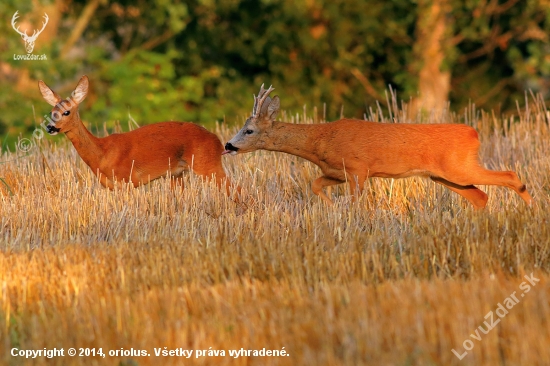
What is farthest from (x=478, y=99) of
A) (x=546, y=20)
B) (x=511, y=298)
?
(x=511, y=298)

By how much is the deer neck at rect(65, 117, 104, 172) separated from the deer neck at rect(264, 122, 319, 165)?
1.77 meters

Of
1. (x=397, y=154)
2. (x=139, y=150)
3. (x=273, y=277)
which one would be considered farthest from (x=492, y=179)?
(x=139, y=150)

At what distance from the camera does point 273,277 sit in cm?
640

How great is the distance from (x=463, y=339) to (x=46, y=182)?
21.0 feet

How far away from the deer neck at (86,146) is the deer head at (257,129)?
55.8 inches

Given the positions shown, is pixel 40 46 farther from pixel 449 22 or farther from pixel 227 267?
pixel 227 267

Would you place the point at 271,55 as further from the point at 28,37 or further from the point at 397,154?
the point at 397,154

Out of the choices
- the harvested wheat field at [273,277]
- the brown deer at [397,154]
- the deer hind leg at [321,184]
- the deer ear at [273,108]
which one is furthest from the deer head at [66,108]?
the deer hind leg at [321,184]

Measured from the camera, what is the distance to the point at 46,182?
10.3 metres

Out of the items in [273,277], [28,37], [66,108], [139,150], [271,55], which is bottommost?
[273,277]

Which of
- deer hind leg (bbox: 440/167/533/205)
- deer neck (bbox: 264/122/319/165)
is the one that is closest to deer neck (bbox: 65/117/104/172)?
deer neck (bbox: 264/122/319/165)

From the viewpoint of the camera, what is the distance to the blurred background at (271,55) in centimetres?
2302

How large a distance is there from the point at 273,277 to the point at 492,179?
10.9 ft

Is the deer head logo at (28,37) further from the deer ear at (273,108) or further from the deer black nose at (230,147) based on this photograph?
the deer black nose at (230,147)
